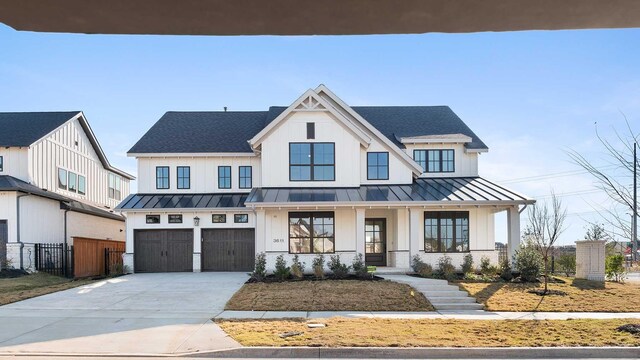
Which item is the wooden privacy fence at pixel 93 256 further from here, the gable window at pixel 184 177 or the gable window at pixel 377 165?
the gable window at pixel 377 165

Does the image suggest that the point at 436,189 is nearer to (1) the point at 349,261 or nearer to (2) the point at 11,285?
(1) the point at 349,261

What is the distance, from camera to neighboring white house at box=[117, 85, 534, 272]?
961 inches

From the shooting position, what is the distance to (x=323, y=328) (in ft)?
42.5

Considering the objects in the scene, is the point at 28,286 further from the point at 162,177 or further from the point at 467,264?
the point at 467,264

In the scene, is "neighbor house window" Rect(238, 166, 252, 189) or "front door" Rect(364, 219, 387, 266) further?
"neighbor house window" Rect(238, 166, 252, 189)

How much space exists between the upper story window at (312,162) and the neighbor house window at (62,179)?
15501 millimetres

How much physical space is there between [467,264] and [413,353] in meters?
14.0

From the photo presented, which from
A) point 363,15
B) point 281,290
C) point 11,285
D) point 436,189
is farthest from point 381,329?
point 11,285

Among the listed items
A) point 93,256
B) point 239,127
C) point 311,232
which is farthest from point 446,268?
point 93,256

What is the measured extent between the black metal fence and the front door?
15.3 metres

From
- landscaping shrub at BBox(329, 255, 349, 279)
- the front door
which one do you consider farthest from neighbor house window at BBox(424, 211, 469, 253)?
landscaping shrub at BBox(329, 255, 349, 279)

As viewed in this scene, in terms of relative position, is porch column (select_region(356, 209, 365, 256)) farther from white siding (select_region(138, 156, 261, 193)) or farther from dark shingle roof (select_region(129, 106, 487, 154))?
white siding (select_region(138, 156, 261, 193))

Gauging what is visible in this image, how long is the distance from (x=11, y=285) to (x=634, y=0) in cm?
2396

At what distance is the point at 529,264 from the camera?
2180 centimetres
